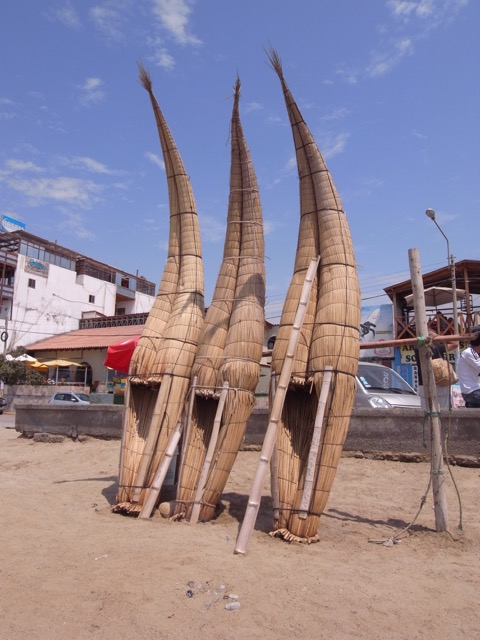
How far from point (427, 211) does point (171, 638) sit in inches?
589

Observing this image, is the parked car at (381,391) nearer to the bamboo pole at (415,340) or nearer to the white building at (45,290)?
the bamboo pole at (415,340)

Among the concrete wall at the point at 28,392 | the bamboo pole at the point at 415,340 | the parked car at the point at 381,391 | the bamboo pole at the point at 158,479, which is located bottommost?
the bamboo pole at the point at 158,479

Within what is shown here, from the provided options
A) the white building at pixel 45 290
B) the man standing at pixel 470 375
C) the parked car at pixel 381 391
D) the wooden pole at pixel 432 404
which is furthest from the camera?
the white building at pixel 45 290

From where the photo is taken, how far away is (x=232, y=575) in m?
3.46

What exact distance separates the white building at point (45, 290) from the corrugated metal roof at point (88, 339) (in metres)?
1.28

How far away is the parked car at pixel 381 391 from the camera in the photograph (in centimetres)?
837

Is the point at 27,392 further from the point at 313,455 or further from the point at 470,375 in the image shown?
the point at 313,455

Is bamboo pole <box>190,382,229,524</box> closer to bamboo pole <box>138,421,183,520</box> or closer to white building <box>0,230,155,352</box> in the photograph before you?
bamboo pole <box>138,421,183,520</box>

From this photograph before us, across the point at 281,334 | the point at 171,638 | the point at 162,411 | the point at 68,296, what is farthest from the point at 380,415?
the point at 68,296

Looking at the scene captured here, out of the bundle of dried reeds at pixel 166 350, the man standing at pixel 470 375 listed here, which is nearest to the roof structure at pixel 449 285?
the man standing at pixel 470 375

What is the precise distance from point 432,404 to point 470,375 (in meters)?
2.53

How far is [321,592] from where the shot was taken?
325 centimetres

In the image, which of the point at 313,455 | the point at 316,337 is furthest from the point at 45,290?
the point at 313,455

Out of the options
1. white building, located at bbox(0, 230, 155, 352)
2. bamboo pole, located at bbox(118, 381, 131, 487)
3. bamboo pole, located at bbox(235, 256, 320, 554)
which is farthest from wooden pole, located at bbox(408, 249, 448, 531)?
white building, located at bbox(0, 230, 155, 352)
